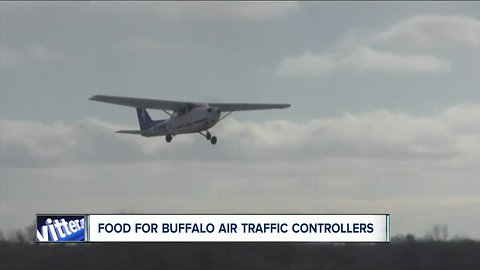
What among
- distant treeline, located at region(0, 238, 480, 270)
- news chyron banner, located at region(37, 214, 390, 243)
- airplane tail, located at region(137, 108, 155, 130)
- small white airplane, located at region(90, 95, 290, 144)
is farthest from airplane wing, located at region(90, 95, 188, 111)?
news chyron banner, located at region(37, 214, 390, 243)

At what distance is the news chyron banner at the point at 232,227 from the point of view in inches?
2153

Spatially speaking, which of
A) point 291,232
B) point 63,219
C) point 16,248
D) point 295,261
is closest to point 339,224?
point 291,232

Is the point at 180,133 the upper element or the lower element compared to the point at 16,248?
upper

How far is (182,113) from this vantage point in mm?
77000

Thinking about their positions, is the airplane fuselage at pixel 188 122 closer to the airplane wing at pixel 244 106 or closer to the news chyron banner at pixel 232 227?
the airplane wing at pixel 244 106

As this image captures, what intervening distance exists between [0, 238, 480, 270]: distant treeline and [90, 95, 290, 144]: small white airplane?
37.9ft

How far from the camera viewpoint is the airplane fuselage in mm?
73062

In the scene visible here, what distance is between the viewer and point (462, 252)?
216 ft

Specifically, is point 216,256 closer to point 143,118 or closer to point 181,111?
point 181,111

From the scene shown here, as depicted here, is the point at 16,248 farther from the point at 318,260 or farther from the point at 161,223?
the point at 318,260

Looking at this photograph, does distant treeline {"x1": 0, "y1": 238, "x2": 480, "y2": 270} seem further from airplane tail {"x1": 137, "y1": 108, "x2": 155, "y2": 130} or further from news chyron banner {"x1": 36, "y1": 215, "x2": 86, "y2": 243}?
airplane tail {"x1": 137, "y1": 108, "x2": 155, "y2": 130}

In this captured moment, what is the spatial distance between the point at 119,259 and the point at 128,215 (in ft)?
24.7

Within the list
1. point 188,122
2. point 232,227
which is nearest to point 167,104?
point 188,122

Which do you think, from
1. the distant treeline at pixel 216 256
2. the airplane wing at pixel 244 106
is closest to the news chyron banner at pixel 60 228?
the distant treeline at pixel 216 256
